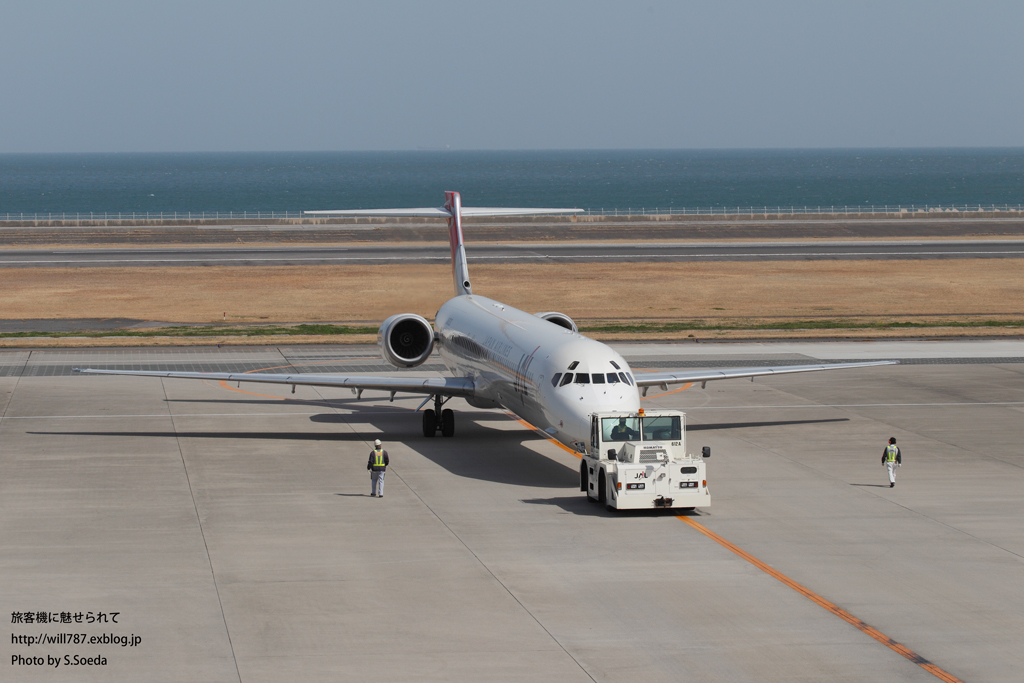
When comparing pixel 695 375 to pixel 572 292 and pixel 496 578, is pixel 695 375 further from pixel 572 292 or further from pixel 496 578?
pixel 572 292

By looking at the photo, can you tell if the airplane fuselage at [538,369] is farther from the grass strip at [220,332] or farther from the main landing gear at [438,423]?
the grass strip at [220,332]

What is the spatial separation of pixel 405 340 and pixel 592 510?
42.8 ft

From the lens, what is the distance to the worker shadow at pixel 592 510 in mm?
26223

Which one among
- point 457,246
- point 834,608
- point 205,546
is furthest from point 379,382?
point 834,608

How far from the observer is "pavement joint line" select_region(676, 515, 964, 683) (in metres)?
17.2

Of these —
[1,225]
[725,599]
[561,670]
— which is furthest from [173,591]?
[1,225]

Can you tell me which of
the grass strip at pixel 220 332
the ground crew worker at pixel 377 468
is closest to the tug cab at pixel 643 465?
the ground crew worker at pixel 377 468

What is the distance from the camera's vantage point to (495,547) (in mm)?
23578

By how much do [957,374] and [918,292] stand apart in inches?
1043

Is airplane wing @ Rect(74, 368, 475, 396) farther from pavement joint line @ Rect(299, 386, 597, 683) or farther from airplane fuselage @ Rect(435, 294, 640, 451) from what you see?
pavement joint line @ Rect(299, 386, 597, 683)

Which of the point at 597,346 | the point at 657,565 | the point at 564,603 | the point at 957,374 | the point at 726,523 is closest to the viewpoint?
the point at 564,603

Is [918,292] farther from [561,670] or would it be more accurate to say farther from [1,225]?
[1,225]

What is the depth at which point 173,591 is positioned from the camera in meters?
20.6

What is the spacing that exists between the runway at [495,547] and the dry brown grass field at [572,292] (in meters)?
19.6
